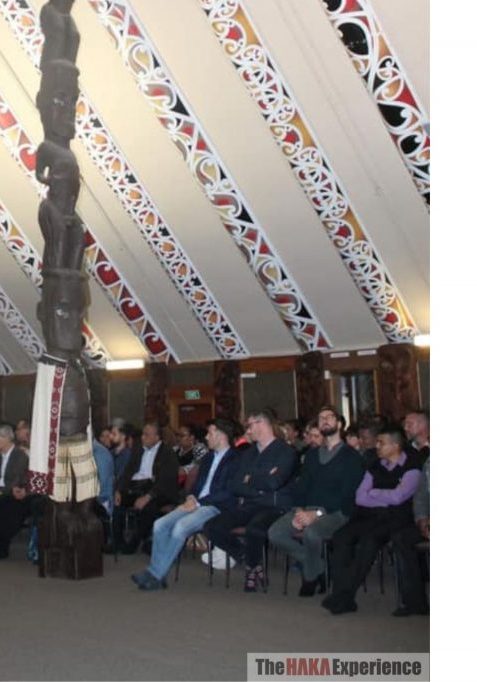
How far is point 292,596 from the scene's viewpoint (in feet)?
16.9

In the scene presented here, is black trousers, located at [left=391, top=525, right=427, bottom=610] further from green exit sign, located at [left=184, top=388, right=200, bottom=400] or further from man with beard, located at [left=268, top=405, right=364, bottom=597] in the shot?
green exit sign, located at [left=184, top=388, right=200, bottom=400]

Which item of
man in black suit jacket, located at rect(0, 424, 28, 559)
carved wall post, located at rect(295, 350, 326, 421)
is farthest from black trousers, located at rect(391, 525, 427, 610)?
carved wall post, located at rect(295, 350, 326, 421)

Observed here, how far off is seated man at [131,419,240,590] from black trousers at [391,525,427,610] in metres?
1.45

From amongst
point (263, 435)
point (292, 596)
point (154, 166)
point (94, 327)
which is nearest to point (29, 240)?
point (94, 327)

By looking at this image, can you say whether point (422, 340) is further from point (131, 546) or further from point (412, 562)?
point (412, 562)

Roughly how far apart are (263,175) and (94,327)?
3.78m

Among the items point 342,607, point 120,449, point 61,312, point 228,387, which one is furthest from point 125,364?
point 342,607

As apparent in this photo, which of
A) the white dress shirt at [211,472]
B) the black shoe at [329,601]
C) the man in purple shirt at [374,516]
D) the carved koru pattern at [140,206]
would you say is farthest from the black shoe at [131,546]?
the carved koru pattern at [140,206]

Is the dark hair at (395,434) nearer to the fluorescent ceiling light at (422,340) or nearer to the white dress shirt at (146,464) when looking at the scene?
the white dress shirt at (146,464)
